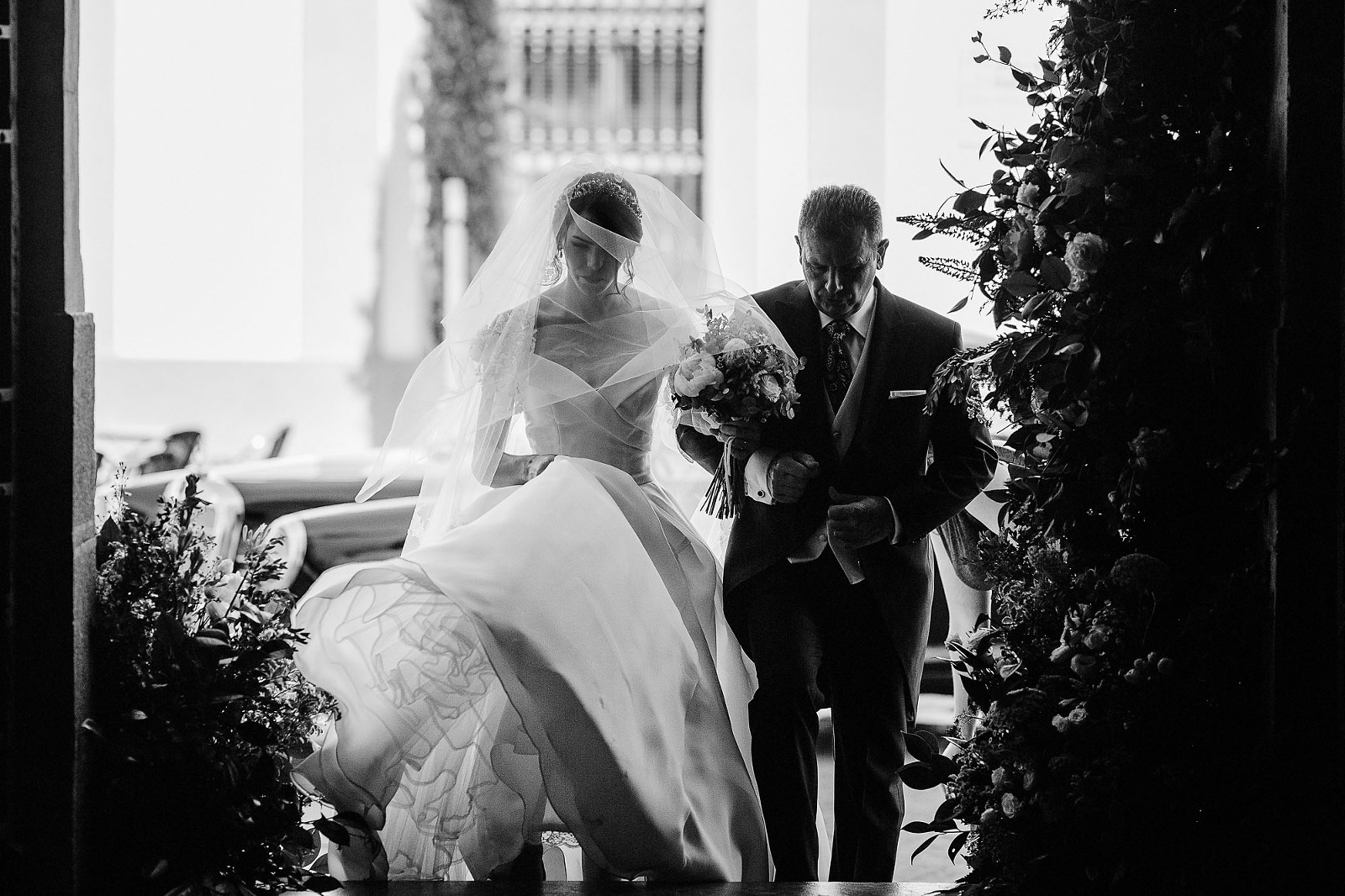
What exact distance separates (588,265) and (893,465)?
97cm

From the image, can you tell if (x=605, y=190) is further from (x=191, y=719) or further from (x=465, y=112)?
(x=465, y=112)

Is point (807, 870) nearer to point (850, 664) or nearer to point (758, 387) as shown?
point (850, 664)

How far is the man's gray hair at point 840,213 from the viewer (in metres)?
3.30

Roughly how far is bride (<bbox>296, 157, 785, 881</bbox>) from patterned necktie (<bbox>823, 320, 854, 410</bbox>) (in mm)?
206

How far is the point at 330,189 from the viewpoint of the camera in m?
13.8

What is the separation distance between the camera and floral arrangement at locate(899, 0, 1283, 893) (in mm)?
2543

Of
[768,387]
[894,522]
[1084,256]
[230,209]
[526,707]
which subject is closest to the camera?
[1084,256]

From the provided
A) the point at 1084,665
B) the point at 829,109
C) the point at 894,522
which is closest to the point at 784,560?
the point at 894,522

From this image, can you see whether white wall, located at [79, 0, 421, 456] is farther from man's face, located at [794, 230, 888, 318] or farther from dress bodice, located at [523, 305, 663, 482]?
man's face, located at [794, 230, 888, 318]

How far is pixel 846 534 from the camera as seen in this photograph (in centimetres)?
331

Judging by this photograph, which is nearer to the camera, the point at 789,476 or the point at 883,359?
the point at 789,476

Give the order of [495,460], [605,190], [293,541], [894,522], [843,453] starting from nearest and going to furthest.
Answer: [894,522]
[843,453]
[605,190]
[495,460]
[293,541]

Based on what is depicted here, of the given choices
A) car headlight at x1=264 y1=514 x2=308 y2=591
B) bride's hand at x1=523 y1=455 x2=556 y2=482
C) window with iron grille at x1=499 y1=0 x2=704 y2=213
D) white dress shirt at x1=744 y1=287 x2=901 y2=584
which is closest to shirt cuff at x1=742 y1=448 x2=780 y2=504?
white dress shirt at x1=744 y1=287 x2=901 y2=584

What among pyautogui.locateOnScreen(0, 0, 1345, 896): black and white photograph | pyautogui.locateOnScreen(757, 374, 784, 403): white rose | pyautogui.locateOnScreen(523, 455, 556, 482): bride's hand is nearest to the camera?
pyautogui.locateOnScreen(0, 0, 1345, 896): black and white photograph
